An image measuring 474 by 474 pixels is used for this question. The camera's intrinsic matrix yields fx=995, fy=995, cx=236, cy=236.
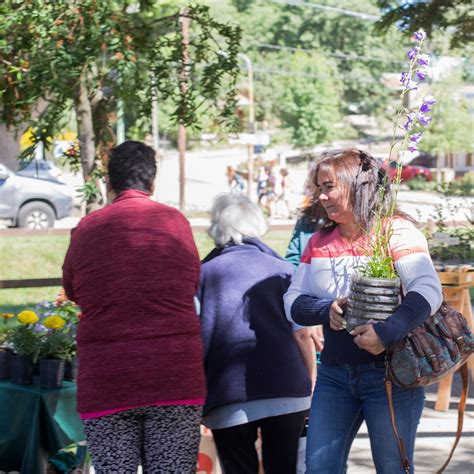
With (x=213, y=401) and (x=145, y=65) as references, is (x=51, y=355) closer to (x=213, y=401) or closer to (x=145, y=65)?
(x=213, y=401)

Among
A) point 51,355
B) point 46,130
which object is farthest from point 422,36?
point 46,130

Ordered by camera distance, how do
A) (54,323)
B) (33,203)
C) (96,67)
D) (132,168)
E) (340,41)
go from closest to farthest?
(132,168) < (54,323) < (96,67) < (33,203) < (340,41)

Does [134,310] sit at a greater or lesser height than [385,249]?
lesser

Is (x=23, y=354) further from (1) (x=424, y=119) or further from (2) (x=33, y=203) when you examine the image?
(2) (x=33, y=203)

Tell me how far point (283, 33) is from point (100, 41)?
87.1m

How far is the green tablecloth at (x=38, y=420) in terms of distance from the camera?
15.9ft

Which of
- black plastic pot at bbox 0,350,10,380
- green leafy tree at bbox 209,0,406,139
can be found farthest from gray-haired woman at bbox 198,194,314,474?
green leafy tree at bbox 209,0,406,139

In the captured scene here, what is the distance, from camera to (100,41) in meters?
5.79

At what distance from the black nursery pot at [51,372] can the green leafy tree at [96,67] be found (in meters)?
1.60

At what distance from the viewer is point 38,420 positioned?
15.9 ft

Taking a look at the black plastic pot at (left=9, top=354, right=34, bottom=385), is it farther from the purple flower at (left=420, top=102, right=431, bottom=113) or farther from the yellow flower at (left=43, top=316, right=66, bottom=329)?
the purple flower at (left=420, top=102, right=431, bottom=113)

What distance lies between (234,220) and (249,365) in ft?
2.09

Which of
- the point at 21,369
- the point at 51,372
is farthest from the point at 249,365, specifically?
the point at 21,369

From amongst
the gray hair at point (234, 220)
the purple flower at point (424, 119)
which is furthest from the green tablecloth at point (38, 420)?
the purple flower at point (424, 119)
